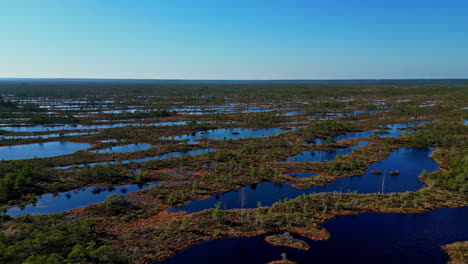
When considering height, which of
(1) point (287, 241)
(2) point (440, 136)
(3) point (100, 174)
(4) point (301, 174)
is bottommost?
(1) point (287, 241)

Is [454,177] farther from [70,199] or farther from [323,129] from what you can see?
[70,199]

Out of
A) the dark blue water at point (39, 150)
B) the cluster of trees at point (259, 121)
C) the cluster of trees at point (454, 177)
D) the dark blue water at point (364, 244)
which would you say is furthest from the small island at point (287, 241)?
the cluster of trees at point (259, 121)

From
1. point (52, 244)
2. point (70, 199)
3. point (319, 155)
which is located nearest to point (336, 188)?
point (319, 155)

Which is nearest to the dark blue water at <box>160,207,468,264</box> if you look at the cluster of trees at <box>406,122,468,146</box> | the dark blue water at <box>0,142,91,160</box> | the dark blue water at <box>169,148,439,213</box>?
the dark blue water at <box>169,148,439,213</box>

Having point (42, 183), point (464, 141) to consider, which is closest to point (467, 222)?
point (464, 141)

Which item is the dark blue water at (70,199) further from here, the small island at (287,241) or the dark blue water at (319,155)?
the dark blue water at (319,155)

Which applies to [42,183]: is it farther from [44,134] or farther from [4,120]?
[4,120]

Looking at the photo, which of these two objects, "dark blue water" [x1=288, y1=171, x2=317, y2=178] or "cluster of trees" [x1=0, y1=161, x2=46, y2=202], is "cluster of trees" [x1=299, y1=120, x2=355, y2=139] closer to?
"dark blue water" [x1=288, y1=171, x2=317, y2=178]
